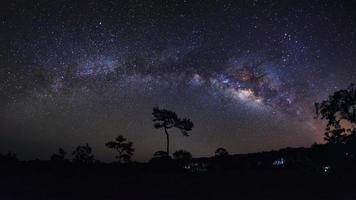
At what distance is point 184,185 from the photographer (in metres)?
30.0

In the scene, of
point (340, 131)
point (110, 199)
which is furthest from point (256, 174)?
point (340, 131)

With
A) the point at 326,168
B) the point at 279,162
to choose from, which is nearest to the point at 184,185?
the point at 326,168

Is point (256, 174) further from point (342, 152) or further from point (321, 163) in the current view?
point (342, 152)

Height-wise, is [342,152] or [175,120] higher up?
[175,120]

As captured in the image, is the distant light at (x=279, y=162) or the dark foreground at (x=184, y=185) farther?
the distant light at (x=279, y=162)

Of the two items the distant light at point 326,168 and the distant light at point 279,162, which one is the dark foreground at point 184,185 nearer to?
the distant light at point 326,168

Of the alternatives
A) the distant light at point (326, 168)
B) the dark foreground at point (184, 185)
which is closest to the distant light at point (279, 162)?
the distant light at point (326, 168)

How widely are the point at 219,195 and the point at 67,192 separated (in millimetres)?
9925

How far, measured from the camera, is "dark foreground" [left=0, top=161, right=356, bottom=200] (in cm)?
2801

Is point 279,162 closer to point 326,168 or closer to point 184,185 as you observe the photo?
point 326,168

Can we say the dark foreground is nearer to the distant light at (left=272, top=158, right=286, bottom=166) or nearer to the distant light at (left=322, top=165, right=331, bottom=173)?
the distant light at (left=322, top=165, right=331, bottom=173)

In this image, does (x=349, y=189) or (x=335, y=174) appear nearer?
(x=349, y=189)

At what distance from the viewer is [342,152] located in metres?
42.4

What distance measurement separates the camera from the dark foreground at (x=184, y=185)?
91.9 feet
